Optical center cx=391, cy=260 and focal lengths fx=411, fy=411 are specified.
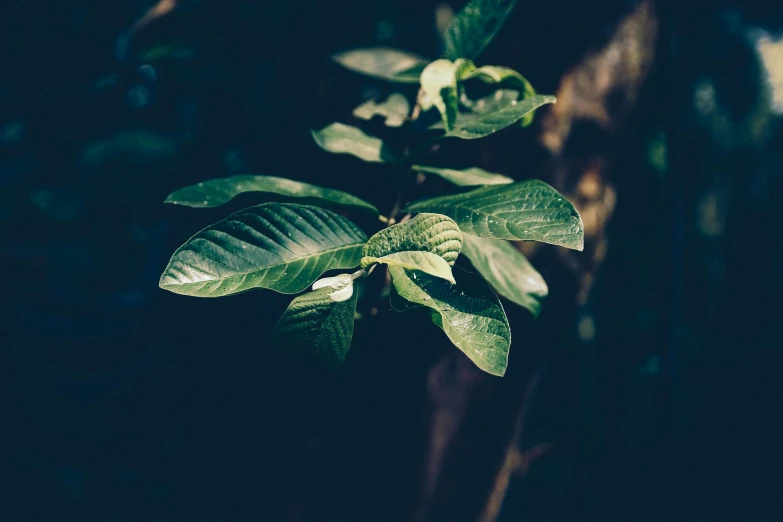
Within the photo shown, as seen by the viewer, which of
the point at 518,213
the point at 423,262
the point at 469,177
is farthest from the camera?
the point at 469,177

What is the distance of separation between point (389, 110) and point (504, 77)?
23 cm

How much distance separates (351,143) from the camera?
0.75m

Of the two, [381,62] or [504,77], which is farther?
[381,62]

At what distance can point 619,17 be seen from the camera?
0.89m

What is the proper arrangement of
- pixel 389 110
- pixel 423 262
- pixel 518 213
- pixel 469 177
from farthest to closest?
pixel 389 110 < pixel 469 177 < pixel 518 213 < pixel 423 262

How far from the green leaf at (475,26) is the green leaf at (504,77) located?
0.13 ft

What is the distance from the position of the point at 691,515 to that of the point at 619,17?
233 cm

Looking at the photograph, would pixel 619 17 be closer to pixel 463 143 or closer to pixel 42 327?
pixel 463 143

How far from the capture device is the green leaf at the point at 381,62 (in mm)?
824

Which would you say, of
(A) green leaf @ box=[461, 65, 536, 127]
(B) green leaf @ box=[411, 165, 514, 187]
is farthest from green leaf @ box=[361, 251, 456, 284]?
(A) green leaf @ box=[461, 65, 536, 127]

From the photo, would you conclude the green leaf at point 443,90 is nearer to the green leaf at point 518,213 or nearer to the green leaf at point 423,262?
the green leaf at point 518,213

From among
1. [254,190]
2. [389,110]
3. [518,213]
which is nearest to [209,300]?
[254,190]

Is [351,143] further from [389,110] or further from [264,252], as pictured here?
[264,252]

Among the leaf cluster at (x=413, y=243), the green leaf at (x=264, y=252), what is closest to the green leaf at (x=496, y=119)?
the leaf cluster at (x=413, y=243)
